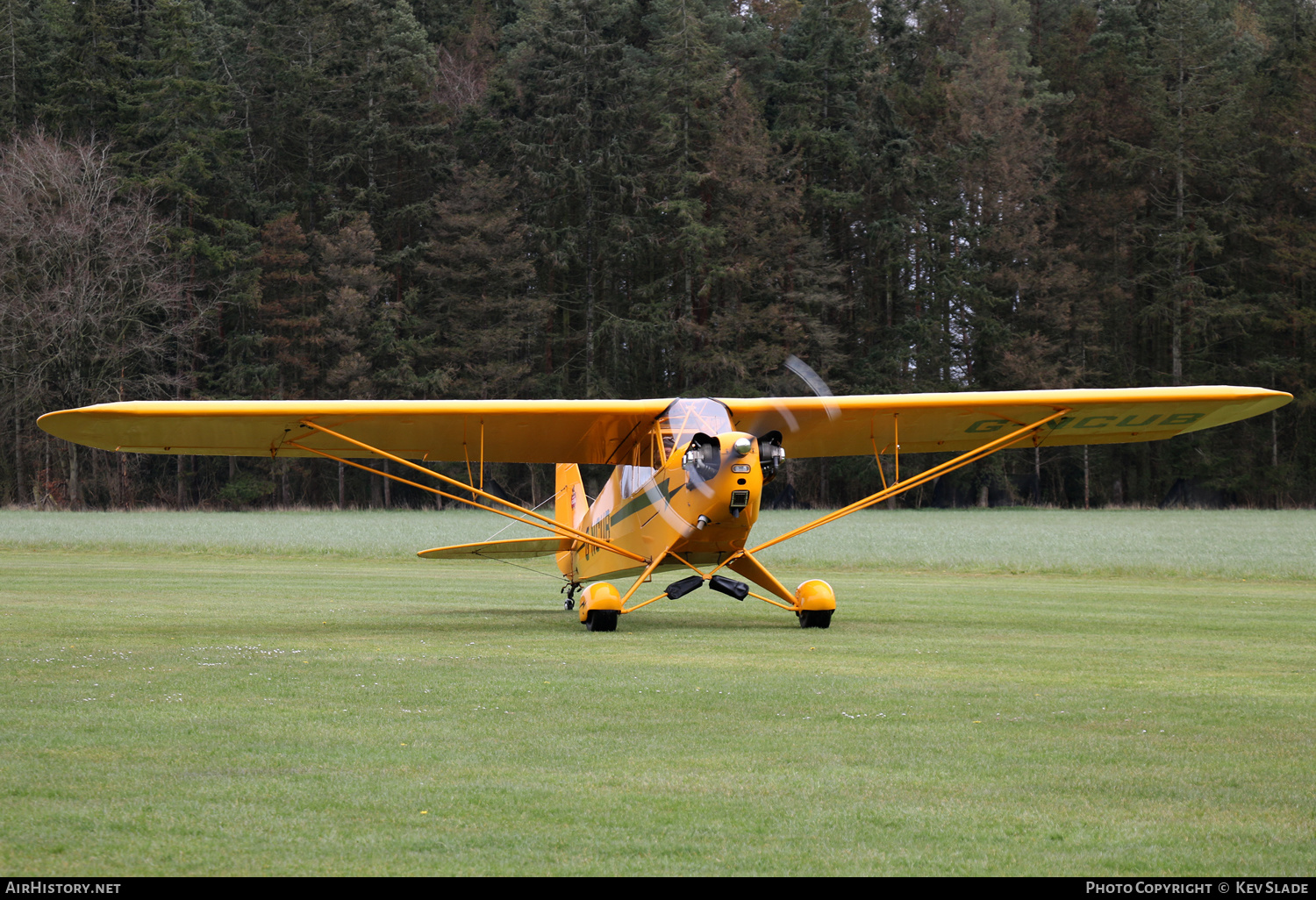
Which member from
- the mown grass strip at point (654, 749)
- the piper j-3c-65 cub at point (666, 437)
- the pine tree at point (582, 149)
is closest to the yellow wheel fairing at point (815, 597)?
the piper j-3c-65 cub at point (666, 437)

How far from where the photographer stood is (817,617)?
15102mm

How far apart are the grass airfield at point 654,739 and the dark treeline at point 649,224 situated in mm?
45849

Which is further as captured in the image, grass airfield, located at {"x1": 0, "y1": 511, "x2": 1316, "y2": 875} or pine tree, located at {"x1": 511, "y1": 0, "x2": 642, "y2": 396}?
pine tree, located at {"x1": 511, "y1": 0, "x2": 642, "y2": 396}

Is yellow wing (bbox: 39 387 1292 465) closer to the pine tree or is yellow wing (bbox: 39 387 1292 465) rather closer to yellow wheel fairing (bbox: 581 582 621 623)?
yellow wheel fairing (bbox: 581 582 621 623)

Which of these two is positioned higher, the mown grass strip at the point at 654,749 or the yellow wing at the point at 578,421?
the yellow wing at the point at 578,421

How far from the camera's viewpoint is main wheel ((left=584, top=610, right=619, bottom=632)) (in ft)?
48.2

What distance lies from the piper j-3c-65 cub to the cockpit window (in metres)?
0.02

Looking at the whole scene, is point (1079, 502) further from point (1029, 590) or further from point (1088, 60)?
point (1029, 590)

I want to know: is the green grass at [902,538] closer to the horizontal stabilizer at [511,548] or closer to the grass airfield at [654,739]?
the horizontal stabilizer at [511,548]

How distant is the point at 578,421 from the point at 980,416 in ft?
18.0

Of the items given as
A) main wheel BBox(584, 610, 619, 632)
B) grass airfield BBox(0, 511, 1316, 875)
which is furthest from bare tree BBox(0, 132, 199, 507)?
main wheel BBox(584, 610, 619, 632)

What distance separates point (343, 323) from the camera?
6322 cm

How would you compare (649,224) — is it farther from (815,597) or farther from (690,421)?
(815,597)

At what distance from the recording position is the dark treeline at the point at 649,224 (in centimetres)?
6172
